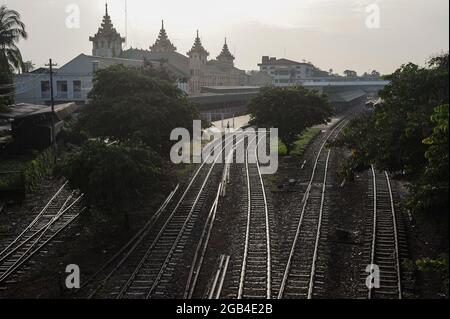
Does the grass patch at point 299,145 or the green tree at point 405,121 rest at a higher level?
the green tree at point 405,121

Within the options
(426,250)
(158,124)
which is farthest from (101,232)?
(426,250)

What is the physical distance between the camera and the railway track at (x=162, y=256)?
13555 mm

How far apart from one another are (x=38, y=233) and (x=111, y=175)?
13.8 feet

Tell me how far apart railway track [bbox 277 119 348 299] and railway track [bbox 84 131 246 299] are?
10.2 ft

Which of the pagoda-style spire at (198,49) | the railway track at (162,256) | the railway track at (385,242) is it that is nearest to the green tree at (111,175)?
the railway track at (162,256)

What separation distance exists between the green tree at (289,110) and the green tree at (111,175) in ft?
55.3

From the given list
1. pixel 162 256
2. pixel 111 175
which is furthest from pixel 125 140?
pixel 162 256

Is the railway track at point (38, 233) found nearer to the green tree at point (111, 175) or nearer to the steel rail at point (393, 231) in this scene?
the green tree at point (111, 175)

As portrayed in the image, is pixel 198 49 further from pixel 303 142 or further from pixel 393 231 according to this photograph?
pixel 393 231

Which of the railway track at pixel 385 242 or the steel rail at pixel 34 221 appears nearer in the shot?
the railway track at pixel 385 242

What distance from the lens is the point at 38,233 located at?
1875cm

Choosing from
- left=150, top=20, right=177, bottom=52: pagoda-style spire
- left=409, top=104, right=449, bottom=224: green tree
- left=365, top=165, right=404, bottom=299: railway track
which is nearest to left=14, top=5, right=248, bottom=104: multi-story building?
left=150, top=20, right=177, bottom=52: pagoda-style spire

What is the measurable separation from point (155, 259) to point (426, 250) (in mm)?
8807

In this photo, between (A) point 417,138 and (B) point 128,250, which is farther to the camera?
(B) point 128,250
